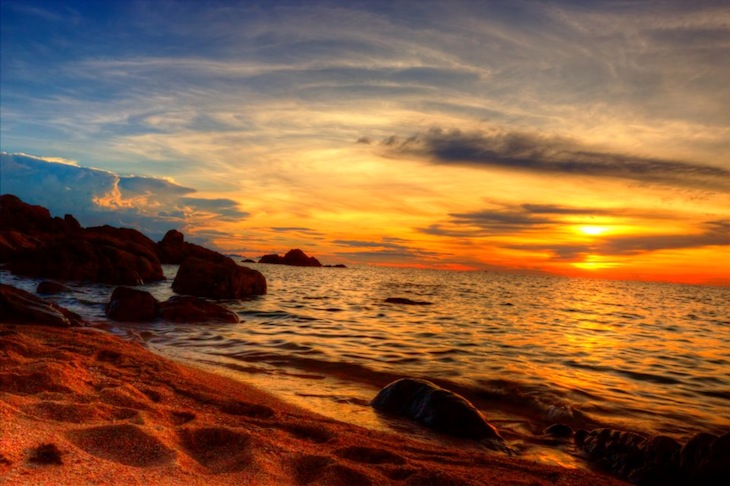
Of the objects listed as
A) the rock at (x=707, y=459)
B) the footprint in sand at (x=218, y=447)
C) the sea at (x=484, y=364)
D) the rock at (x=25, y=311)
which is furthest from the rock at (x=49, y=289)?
the rock at (x=707, y=459)

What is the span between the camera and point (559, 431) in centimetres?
718

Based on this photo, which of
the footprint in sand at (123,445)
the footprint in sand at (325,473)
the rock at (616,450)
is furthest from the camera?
the rock at (616,450)

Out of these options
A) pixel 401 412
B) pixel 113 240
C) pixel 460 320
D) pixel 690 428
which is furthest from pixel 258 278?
pixel 690 428

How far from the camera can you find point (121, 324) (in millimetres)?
14328

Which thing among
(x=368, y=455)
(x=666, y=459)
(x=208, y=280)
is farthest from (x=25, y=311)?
(x=208, y=280)

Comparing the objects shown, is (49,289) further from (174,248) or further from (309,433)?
(174,248)

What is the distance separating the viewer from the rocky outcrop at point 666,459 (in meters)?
5.43

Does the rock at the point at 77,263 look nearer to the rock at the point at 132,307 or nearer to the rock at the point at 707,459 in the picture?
the rock at the point at 132,307

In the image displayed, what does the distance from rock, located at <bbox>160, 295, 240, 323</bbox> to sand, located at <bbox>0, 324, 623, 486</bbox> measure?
823 cm

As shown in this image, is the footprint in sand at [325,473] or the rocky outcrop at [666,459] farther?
the rocky outcrop at [666,459]

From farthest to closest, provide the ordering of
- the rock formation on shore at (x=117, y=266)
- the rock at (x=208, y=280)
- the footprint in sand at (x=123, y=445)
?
the rock formation on shore at (x=117, y=266) < the rock at (x=208, y=280) < the footprint in sand at (x=123, y=445)

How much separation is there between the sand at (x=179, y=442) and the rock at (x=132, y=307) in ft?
26.9

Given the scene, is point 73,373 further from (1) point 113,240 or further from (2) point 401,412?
(1) point 113,240

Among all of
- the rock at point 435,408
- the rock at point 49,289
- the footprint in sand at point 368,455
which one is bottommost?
the rock at point 49,289
